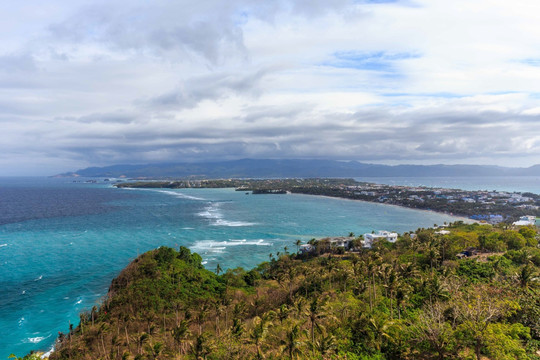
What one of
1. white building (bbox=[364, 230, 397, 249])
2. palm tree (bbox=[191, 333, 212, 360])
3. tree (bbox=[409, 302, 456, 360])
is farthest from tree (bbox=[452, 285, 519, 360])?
white building (bbox=[364, 230, 397, 249])

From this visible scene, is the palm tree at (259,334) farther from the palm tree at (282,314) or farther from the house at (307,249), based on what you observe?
the house at (307,249)

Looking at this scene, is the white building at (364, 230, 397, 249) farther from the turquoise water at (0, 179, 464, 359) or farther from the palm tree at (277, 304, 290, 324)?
the palm tree at (277, 304, 290, 324)

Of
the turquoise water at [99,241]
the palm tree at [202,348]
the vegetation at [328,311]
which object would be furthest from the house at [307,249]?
the palm tree at [202,348]

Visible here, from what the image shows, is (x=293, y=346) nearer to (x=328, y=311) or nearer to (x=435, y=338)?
(x=328, y=311)

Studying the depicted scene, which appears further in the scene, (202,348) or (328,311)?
(328,311)

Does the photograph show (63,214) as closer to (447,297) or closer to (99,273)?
(99,273)

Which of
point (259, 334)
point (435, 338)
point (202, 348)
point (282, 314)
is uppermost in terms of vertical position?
point (435, 338)

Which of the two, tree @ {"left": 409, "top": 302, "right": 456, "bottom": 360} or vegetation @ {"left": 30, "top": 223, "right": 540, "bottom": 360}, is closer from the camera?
tree @ {"left": 409, "top": 302, "right": 456, "bottom": 360}

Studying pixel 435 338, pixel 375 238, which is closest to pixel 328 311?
pixel 435 338
